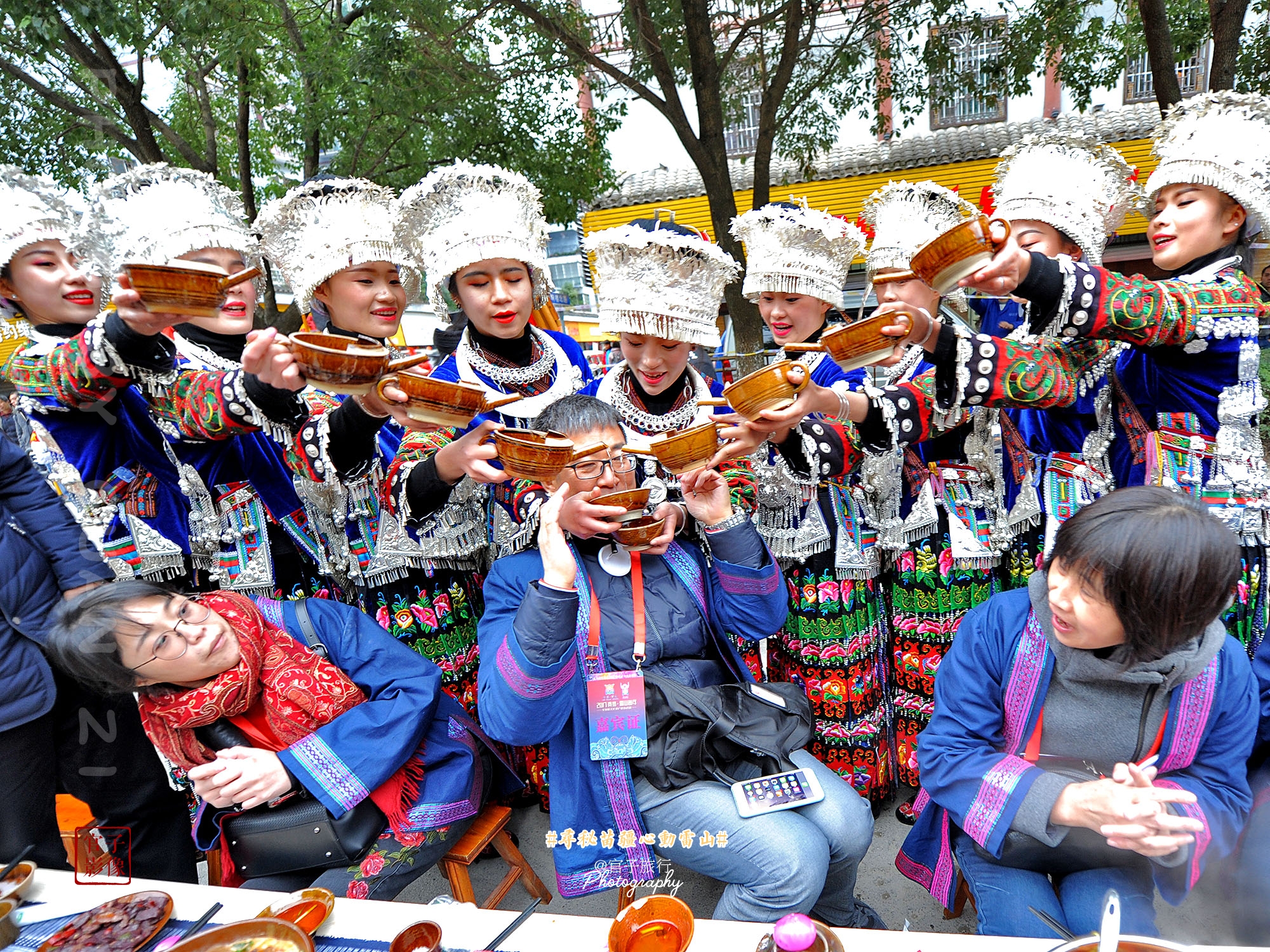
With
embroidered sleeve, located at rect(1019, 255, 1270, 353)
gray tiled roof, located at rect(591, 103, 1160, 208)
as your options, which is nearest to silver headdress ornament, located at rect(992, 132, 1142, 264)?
embroidered sleeve, located at rect(1019, 255, 1270, 353)

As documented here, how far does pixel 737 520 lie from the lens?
80.7 inches

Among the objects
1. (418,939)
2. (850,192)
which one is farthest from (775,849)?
(850,192)

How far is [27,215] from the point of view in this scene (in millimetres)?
2135

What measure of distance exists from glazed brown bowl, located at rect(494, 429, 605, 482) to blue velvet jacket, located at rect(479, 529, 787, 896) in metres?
0.27

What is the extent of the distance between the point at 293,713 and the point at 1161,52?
6.36 m

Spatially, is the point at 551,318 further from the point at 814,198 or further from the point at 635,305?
the point at 814,198

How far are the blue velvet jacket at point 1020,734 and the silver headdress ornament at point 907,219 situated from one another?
141cm

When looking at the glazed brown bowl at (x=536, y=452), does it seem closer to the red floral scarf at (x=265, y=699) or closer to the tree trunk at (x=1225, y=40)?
the red floral scarf at (x=265, y=699)

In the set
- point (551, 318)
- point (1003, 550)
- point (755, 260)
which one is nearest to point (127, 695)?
point (551, 318)

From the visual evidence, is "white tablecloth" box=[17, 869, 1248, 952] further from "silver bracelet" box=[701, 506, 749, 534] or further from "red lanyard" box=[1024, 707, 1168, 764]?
"silver bracelet" box=[701, 506, 749, 534]

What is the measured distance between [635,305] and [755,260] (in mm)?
610

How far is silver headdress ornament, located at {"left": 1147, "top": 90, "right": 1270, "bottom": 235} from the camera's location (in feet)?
6.56

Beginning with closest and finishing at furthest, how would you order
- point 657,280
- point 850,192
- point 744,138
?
point 657,280 → point 850,192 → point 744,138

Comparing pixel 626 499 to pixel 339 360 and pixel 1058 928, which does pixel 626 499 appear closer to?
pixel 339 360
